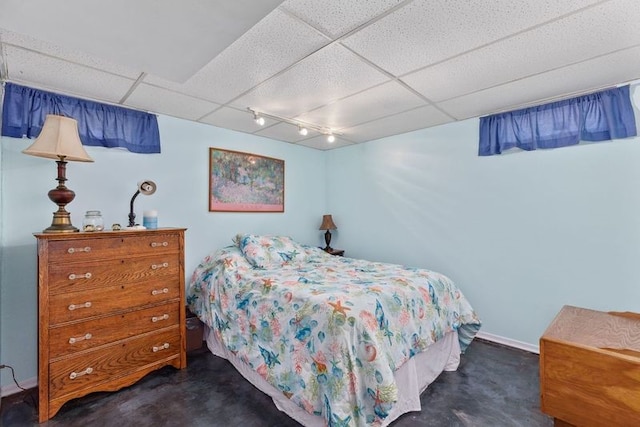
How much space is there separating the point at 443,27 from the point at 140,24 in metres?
1.58

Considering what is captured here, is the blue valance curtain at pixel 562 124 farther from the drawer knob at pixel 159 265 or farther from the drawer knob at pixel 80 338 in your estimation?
the drawer knob at pixel 80 338

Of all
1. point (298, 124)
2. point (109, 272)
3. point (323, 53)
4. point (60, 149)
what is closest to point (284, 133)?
point (298, 124)

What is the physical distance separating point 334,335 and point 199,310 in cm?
176

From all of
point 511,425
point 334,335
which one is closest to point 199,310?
point 334,335

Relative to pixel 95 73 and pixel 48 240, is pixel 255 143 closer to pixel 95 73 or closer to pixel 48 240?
pixel 95 73

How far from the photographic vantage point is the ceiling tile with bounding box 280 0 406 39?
4.64 feet

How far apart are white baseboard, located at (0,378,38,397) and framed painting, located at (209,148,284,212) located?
1969 millimetres

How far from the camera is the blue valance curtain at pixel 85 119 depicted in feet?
6.99

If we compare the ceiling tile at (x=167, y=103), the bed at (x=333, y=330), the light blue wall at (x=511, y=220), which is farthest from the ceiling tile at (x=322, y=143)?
the bed at (x=333, y=330)

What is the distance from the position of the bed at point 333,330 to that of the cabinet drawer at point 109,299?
407mm

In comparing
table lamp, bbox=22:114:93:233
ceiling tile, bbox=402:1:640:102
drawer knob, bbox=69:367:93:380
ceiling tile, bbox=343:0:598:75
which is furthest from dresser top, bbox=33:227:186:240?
ceiling tile, bbox=402:1:640:102

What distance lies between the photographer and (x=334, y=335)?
159 centimetres

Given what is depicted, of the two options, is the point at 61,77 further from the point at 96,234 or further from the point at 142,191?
the point at 96,234

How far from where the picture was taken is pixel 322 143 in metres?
4.11
